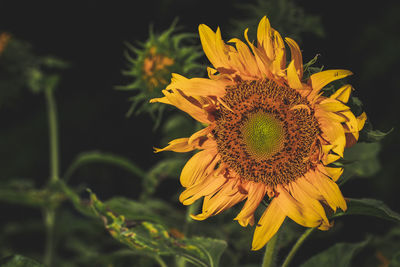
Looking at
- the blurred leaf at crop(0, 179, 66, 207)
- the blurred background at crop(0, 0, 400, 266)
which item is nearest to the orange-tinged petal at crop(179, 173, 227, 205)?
the blurred leaf at crop(0, 179, 66, 207)

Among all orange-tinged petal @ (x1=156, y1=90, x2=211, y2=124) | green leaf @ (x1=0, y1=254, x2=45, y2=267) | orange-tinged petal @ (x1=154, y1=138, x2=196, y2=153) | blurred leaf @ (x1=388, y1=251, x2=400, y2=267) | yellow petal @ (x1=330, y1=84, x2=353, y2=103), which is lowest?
blurred leaf @ (x1=388, y1=251, x2=400, y2=267)

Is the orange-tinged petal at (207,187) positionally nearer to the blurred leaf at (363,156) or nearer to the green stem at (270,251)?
the green stem at (270,251)

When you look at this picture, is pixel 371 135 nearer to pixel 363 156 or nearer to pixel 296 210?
pixel 296 210

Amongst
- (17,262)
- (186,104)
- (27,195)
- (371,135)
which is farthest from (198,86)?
(27,195)

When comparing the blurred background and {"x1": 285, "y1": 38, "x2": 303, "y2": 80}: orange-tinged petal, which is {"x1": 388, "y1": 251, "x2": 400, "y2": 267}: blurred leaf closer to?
{"x1": 285, "y1": 38, "x2": 303, "y2": 80}: orange-tinged petal

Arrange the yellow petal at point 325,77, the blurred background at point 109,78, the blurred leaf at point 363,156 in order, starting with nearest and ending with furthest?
the yellow petal at point 325,77, the blurred leaf at point 363,156, the blurred background at point 109,78

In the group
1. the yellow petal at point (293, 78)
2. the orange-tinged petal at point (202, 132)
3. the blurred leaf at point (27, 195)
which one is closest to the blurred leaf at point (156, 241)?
the orange-tinged petal at point (202, 132)
